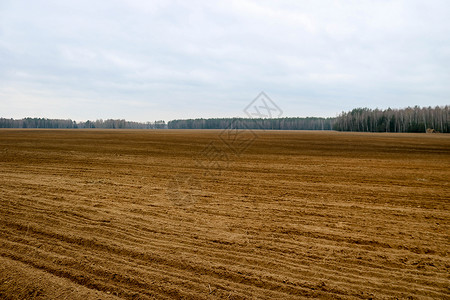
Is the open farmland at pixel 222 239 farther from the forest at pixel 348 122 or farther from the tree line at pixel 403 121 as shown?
the tree line at pixel 403 121

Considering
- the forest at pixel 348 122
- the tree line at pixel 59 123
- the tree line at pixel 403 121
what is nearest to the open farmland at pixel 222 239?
the forest at pixel 348 122

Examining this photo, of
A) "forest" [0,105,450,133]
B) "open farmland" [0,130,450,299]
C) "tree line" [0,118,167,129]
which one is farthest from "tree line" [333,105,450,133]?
"tree line" [0,118,167,129]

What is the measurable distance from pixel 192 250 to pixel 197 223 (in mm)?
1304

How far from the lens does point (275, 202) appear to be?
7.81 m

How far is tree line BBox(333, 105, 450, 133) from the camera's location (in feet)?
301

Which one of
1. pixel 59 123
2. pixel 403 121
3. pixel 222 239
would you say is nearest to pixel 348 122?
pixel 403 121

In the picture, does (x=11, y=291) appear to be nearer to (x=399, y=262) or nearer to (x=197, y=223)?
(x=197, y=223)

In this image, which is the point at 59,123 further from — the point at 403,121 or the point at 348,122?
the point at 403,121

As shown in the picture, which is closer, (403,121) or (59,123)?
(403,121)

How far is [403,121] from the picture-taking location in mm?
100250

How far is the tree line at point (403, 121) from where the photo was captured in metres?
91.6

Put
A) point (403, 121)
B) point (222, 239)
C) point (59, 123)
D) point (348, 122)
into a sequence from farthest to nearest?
point (59, 123), point (348, 122), point (403, 121), point (222, 239)

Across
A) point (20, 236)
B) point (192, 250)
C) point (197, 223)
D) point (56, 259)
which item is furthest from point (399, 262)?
point (20, 236)

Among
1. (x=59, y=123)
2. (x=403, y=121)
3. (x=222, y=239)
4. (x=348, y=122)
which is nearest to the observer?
(x=222, y=239)
